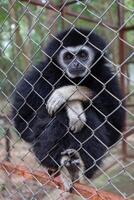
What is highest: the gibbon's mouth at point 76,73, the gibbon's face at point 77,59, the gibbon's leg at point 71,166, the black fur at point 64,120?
the gibbon's face at point 77,59

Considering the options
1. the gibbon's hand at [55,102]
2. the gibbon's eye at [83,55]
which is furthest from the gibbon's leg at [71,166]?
the gibbon's eye at [83,55]

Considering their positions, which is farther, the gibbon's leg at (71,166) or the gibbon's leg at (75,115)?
the gibbon's leg at (75,115)

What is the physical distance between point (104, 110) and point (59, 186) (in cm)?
87

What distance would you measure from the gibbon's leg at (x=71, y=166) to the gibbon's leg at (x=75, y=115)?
0.16 meters

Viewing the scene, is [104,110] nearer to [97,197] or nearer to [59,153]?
[59,153]

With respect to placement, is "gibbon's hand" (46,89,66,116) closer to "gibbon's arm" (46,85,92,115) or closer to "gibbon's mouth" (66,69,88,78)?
"gibbon's arm" (46,85,92,115)

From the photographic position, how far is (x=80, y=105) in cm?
294

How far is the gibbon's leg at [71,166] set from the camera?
2.66 m

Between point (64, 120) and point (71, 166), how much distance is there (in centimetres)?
37

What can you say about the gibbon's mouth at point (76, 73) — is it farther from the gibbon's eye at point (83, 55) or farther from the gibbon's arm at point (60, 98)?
the gibbon's arm at point (60, 98)

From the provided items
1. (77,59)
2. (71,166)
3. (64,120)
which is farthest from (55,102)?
(77,59)

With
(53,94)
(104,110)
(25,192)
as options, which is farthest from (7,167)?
(25,192)

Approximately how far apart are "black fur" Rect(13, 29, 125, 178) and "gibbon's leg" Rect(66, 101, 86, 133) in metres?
0.05

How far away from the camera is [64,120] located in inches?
116
